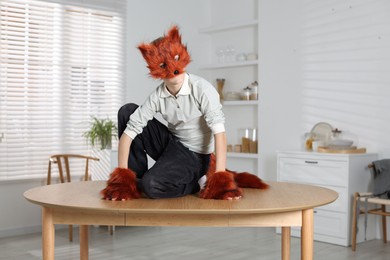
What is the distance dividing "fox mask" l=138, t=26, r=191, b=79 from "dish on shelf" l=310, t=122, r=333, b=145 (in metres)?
2.90

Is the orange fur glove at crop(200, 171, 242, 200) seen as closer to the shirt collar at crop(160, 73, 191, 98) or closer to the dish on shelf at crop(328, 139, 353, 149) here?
the shirt collar at crop(160, 73, 191, 98)

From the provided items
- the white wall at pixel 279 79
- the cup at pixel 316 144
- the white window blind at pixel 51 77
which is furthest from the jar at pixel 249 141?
the white window blind at pixel 51 77

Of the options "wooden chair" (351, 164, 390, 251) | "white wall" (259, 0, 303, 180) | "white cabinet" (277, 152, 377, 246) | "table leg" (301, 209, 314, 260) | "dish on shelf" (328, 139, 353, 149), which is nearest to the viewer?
"table leg" (301, 209, 314, 260)

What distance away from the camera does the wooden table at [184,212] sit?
6.53 ft

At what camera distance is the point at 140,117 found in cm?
238

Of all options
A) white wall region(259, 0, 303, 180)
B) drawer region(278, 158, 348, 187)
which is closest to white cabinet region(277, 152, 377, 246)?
drawer region(278, 158, 348, 187)

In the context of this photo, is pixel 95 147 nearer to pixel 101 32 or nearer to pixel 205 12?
pixel 101 32

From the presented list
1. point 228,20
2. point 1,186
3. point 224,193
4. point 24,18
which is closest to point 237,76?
point 228,20

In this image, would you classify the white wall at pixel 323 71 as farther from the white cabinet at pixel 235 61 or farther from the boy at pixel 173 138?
the boy at pixel 173 138

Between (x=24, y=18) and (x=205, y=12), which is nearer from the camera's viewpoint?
(x=24, y=18)

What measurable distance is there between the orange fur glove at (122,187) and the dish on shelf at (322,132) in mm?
2935

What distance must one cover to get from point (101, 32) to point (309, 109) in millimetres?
2172

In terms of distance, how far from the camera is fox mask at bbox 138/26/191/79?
220 centimetres

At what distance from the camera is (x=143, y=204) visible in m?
2.08
